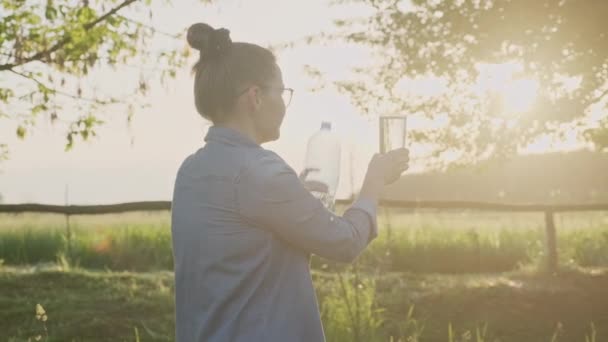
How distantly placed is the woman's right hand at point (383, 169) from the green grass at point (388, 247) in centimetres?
765

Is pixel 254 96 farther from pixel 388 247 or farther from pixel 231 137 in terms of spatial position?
pixel 388 247

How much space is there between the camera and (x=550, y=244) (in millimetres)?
10211

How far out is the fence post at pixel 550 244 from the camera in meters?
10.1

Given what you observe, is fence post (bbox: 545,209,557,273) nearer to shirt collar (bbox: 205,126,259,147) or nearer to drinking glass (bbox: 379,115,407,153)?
drinking glass (bbox: 379,115,407,153)

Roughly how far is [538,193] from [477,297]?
760 inches

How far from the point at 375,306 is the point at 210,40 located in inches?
205

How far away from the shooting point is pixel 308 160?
275cm

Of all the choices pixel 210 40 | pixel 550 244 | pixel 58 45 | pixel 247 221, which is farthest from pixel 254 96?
pixel 550 244

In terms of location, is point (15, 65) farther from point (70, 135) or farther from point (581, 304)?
point (581, 304)

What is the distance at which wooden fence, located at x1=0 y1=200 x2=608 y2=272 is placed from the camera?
28.7 feet

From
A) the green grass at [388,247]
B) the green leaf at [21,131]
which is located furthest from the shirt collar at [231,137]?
the green grass at [388,247]

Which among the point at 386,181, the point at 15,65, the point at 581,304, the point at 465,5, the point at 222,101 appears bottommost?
the point at 581,304

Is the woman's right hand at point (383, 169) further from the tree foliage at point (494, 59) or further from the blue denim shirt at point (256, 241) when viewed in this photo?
the tree foliage at point (494, 59)

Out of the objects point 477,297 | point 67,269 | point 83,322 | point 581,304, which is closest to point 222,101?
point 83,322
